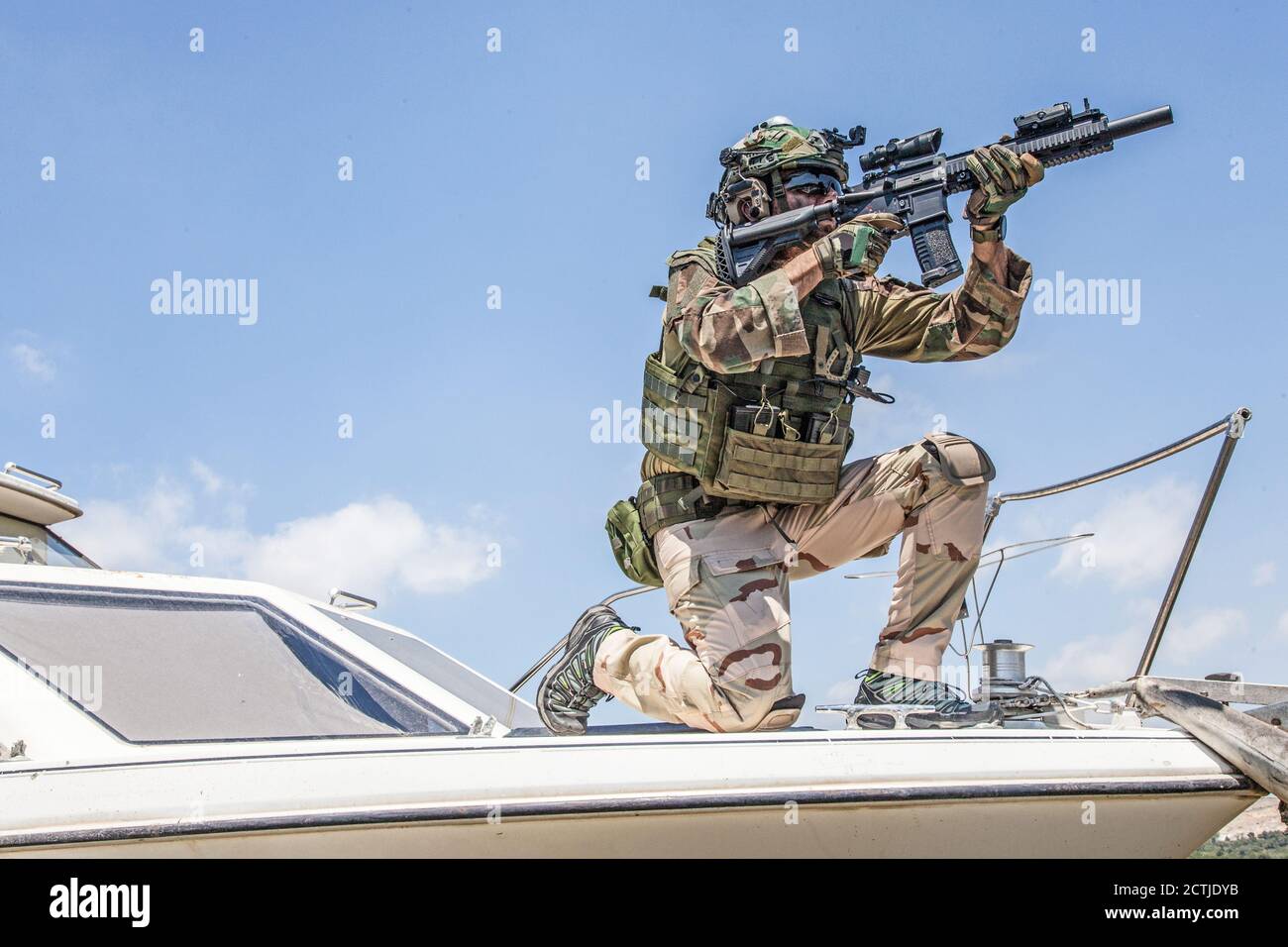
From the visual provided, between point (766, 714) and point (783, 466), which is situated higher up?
point (783, 466)

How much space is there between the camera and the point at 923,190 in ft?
11.3

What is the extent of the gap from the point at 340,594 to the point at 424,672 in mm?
664

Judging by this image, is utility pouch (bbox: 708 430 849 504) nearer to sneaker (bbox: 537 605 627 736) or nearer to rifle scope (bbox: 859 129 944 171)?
sneaker (bbox: 537 605 627 736)

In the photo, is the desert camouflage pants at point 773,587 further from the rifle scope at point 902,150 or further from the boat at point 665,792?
the rifle scope at point 902,150

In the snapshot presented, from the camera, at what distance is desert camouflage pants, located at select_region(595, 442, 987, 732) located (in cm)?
312

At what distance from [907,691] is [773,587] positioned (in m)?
0.43

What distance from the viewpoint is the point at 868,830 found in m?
2.33

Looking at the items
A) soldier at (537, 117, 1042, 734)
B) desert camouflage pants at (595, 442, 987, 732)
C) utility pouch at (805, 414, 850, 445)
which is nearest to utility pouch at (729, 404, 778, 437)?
soldier at (537, 117, 1042, 734)

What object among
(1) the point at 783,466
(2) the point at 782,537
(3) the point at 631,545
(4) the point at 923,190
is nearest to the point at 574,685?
(3) the point at 631,545

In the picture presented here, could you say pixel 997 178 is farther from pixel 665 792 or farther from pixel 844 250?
pixel 665 792

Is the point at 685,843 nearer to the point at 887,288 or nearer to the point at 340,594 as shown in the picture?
the point at 887,288

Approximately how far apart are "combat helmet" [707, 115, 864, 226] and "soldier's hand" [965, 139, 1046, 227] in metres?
0.37
